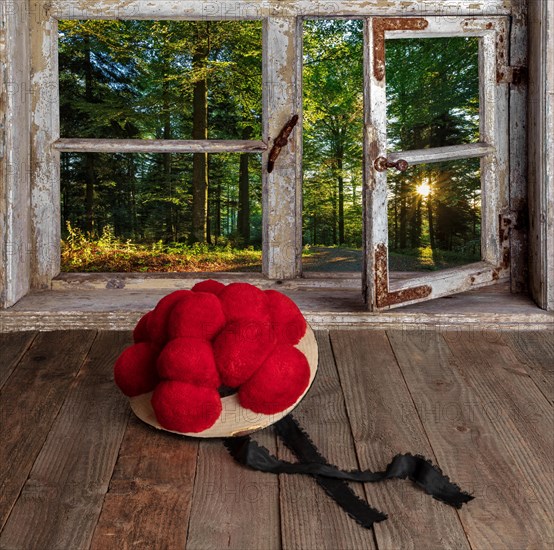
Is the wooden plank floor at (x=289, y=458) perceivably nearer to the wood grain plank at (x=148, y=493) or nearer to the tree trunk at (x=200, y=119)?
the wood grain plank at (x=148, y=493)

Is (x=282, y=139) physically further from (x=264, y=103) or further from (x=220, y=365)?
(x=220, y=365)

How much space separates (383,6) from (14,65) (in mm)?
1353

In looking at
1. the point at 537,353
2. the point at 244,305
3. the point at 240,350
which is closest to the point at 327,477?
the point at 240,350

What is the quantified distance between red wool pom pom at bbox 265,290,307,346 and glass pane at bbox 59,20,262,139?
347cm

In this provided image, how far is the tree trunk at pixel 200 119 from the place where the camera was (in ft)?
16.5

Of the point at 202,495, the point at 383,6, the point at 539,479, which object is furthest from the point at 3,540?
the point at 383,6

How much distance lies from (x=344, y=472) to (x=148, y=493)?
0.37m

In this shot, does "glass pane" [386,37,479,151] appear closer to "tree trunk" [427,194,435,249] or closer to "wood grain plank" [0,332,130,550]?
"tree trunk" [427,194,435,249]

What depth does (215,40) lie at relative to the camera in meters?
5.05

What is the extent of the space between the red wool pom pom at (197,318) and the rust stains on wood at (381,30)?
1150 mm

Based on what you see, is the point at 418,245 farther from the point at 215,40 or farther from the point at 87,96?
the point at 87,96

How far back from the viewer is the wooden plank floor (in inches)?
48.9

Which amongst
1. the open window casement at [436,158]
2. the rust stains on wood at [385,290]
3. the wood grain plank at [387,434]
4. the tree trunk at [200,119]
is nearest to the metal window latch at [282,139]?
the open window casement at [436,158]

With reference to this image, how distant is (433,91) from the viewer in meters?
4.13
